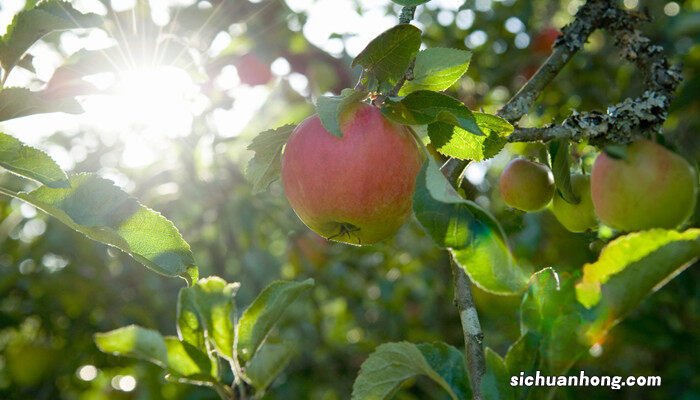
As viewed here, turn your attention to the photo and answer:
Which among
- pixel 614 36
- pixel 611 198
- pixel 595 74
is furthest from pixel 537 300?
pixel 595 74

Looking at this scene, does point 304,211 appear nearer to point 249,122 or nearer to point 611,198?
point 611,198

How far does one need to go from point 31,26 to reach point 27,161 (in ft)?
0.71

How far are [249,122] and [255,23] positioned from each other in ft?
2.14

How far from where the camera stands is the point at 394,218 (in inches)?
37.8

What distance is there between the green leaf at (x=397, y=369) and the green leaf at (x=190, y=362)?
0.19 meters

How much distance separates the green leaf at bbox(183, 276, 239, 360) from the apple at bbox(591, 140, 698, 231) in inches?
19.6

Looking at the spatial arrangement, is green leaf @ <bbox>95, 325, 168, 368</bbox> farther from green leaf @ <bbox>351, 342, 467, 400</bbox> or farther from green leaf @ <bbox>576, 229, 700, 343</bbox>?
green leaf @ <bbox>576, 229, 700, 343</bbox>

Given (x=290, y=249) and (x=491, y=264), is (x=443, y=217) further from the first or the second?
(x=290, y=249)

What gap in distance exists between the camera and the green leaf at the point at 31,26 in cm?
94

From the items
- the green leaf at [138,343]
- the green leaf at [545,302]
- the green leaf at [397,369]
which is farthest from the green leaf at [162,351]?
the green leaf at [545,302]

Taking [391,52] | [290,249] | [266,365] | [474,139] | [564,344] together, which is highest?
[391,52]

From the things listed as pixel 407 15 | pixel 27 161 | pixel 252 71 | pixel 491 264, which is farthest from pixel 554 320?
pixel 252 71

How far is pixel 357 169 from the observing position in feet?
3.00

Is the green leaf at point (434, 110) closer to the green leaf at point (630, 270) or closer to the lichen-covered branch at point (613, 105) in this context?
the lichen-covered branch at point (613, 105)
